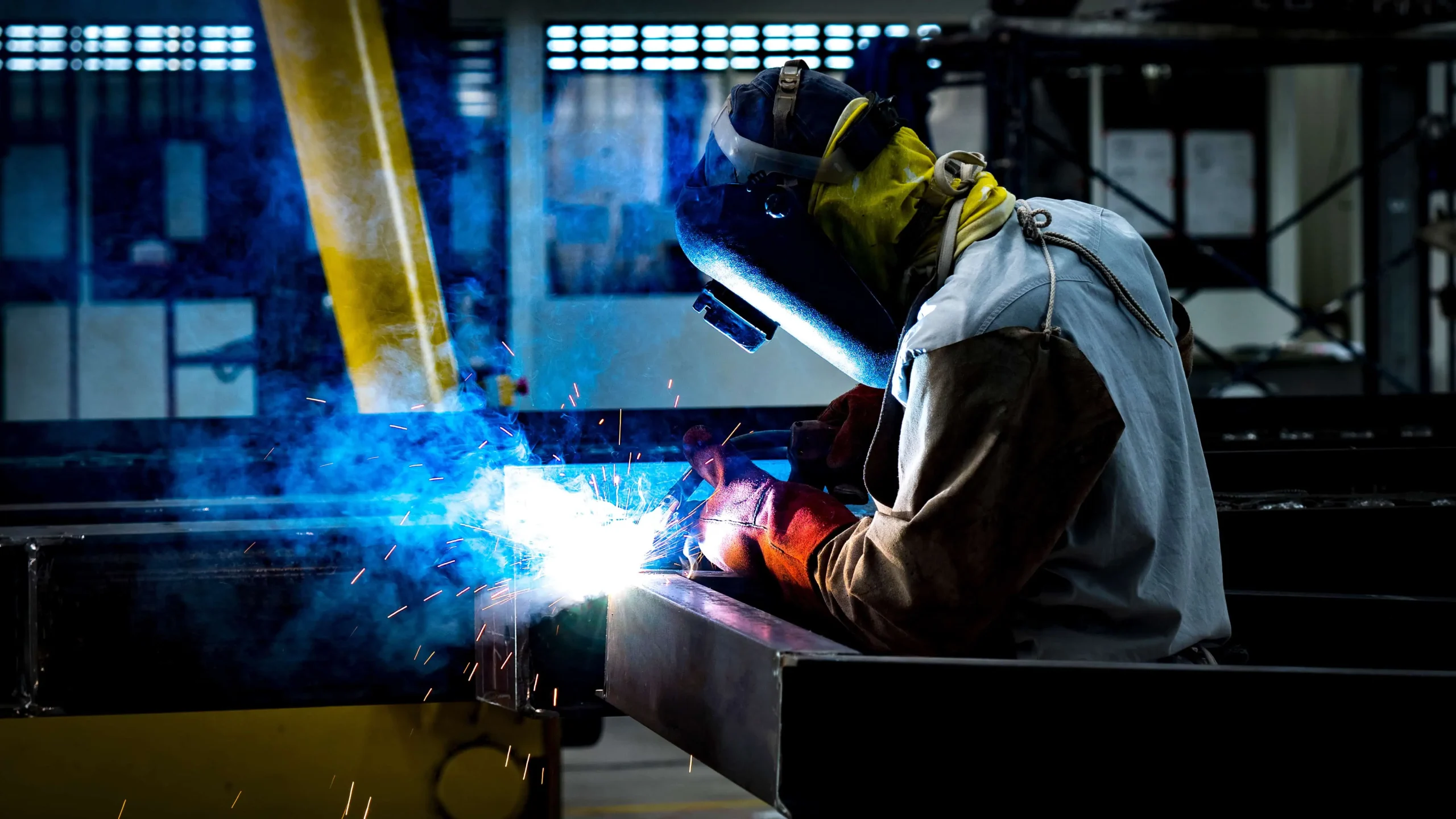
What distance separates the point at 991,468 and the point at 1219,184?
695cm

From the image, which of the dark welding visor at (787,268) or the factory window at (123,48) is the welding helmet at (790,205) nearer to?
the dark welding visor at (787,268)

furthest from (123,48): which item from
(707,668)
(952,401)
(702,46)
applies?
(952,401)

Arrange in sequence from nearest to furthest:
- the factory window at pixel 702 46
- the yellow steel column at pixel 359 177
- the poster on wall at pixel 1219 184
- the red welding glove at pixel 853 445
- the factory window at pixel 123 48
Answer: the red welding glove at pixel 853 445, the yellow steel column at pixel 359 177, the factory window at pixel 123 48, the factory window at pixel 702 46, the poster on wall at pixel 1219 184

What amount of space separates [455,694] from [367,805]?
0.86ft

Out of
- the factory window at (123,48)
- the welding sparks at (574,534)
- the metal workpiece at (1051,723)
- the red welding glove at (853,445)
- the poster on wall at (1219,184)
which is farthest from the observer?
the poster on wall at (1219,184)

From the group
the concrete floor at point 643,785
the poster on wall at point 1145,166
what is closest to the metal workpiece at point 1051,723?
the concrete floor at point 643,785

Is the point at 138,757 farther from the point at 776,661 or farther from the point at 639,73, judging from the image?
the point at 639,73

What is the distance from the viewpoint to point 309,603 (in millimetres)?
1752

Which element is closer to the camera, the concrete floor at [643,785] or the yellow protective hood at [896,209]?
the yellow protective hood at [896,209]

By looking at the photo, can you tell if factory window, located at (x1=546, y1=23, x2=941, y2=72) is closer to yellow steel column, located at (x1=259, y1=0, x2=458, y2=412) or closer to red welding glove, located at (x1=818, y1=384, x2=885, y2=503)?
yellow steel column, located at (x1=259, y1=0, x2=458, y2=412)

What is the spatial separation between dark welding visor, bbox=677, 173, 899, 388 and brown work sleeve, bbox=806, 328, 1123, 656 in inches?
10.5

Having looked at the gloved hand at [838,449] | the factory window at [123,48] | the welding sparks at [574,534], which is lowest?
the welding sparks at [574,534]

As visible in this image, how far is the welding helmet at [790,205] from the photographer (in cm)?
146

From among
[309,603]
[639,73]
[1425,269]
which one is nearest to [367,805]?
[309,603]
